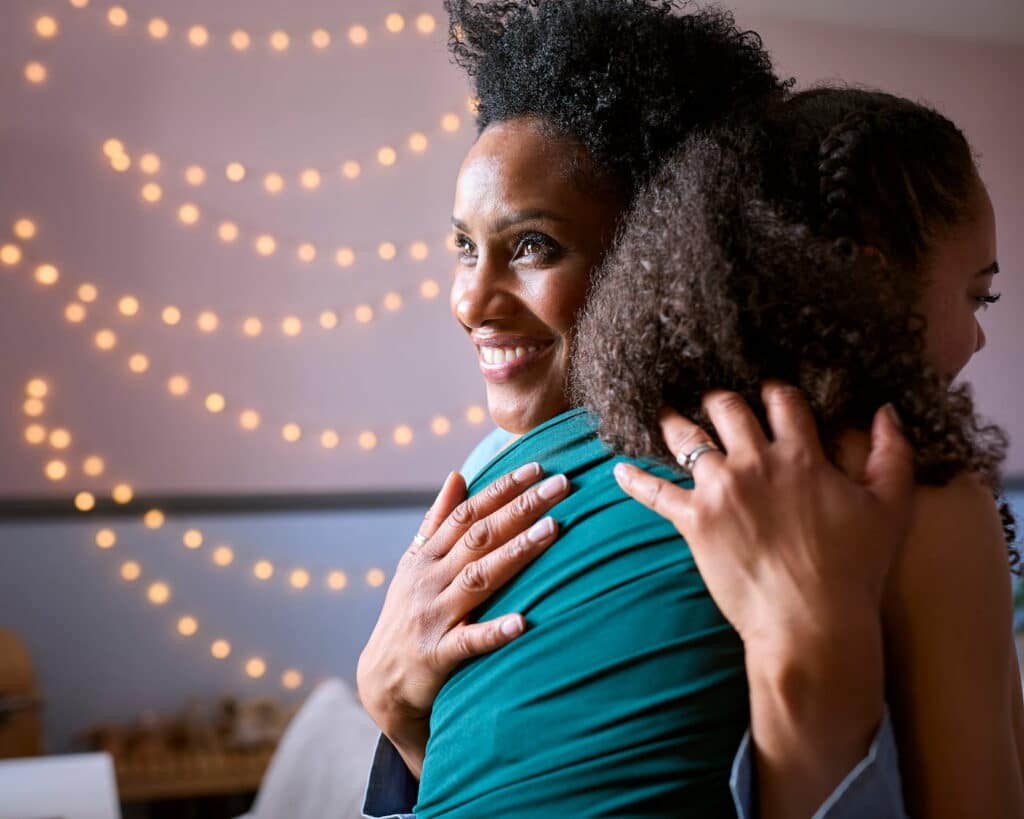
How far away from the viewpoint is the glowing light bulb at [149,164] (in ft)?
11.3

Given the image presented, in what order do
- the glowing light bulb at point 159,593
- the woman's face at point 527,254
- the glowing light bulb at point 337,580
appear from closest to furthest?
1. the woman's face at point 527,254
2. the glowing light bulb at point 159,593
3. the glowing light bulb at point 337,580

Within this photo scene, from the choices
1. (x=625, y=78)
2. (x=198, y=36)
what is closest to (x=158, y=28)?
(x=198, y=36)

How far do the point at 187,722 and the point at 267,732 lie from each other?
0.78ft

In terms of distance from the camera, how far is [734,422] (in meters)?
0.83

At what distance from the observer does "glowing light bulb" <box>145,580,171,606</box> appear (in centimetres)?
343

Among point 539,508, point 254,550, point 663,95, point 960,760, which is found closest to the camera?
point 960,760

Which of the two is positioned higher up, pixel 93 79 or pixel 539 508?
pixel 93 79

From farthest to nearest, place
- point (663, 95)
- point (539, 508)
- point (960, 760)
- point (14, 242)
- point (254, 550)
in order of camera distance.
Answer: point (254, 550), point (14, 242), point (663, 95), point (539, 508), point (960, 760)

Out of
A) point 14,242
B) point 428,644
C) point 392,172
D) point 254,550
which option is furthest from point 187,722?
point 428,644

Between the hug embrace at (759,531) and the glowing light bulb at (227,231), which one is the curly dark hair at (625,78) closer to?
the hug embrace at (759,531)

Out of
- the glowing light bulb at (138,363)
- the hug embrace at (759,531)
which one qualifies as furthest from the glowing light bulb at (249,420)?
the hug embrace at (759,531)

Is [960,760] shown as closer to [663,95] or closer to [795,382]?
[795,382]

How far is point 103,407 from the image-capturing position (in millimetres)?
3393

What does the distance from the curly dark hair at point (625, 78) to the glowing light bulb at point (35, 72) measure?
249 centimetres
